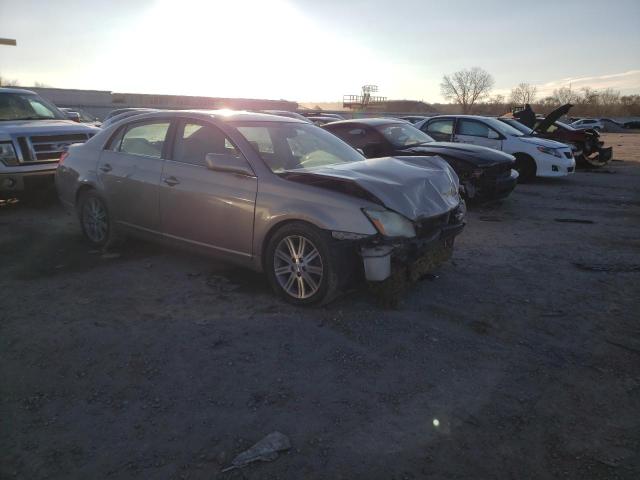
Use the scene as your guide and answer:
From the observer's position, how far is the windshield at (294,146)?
177 inches

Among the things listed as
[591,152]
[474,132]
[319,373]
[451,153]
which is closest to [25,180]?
[319,373]

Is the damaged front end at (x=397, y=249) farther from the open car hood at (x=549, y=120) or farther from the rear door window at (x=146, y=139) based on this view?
the open car hood at (x=549, y=120)

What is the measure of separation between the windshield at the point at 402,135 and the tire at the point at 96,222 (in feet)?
15.1

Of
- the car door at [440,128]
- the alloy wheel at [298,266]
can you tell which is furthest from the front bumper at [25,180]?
the car door at [440,128]

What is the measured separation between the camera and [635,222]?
24.3ft

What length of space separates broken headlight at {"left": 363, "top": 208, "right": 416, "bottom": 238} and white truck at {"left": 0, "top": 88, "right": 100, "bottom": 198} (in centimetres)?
627

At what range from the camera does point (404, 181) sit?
13.3ft

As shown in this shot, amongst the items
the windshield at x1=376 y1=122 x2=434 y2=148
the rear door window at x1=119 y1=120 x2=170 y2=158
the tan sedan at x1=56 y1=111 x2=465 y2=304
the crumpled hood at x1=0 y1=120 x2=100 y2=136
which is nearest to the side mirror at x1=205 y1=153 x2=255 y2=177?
the tan sedan at x1=56 y1=111 x2=465 y2=304

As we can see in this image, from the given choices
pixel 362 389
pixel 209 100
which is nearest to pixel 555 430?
pixel 362 389

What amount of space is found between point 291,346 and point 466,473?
1530 millimetres

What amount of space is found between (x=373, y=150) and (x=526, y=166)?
17.8ft

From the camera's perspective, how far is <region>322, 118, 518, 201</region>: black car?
7598 mm

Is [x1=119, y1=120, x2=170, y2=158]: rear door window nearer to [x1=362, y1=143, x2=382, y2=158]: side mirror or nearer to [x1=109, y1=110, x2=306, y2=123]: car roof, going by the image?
[x1=109, y1=110, x2=306, y2=123]: car roof

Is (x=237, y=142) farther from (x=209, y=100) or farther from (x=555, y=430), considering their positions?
(x=209, y=100)
